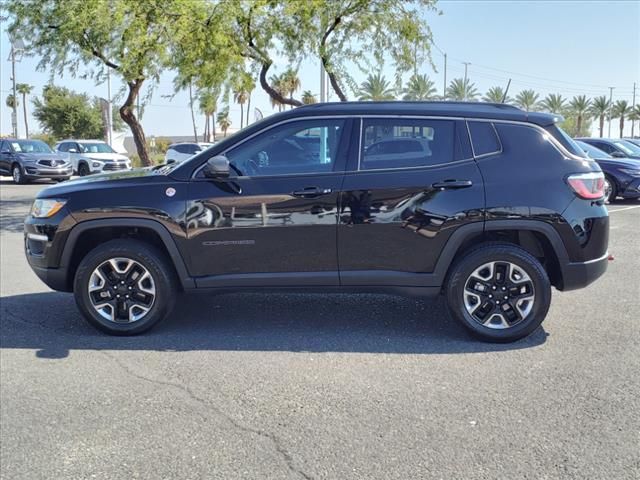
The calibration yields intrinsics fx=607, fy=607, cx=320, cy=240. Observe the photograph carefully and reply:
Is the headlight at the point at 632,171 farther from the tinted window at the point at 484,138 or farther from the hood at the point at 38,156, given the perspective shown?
the hood at the point at 38,156

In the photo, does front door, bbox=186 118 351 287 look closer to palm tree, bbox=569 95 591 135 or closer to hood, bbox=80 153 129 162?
hood, bbox=80 153 129 162

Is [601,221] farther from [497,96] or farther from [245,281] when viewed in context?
[497,96]

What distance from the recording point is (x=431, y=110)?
4.93 metres

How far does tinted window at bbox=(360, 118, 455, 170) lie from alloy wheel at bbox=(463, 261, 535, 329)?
96 centimetres

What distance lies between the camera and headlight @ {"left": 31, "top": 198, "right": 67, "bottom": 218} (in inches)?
200

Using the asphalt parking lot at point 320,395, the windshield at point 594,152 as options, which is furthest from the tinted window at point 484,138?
the windshield at point 594,152

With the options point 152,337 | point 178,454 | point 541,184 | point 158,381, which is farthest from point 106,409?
point 541,184

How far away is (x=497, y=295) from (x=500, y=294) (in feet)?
0.08

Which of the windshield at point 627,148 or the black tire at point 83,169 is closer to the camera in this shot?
the windshield at point 627,148

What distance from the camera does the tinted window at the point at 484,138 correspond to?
15.9 ft

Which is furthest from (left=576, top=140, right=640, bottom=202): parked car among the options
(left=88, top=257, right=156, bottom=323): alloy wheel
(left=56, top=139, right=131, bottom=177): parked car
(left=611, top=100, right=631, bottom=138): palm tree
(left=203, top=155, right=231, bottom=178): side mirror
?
(left=611, top=100, right=631, bottom=138): palm tree

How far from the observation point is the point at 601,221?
4.80m

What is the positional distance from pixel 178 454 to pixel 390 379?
155 centimetres

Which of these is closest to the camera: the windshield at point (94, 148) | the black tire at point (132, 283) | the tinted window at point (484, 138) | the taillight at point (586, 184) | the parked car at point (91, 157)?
the taillight at point (586, 184)
